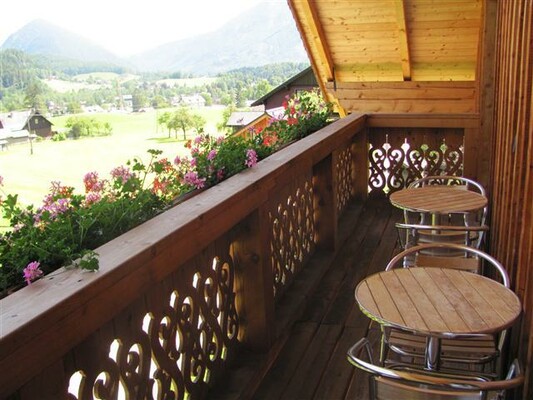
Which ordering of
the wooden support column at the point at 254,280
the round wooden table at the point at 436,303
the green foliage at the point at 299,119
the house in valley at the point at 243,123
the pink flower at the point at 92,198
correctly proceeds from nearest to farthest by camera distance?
the pink flower at the point at 92,198, the round wooden table at the point at 436,303, the wooden support column at the point at 254,280, the house in valley at the point at 243,123, the green foliage at the point at 299,119

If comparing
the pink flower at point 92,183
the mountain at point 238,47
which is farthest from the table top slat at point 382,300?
the mountain at point 238,47

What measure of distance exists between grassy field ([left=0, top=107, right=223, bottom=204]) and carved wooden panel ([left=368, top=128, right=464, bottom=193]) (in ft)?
11.4

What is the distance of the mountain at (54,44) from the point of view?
251 centimetres

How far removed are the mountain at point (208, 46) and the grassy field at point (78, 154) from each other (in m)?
0.50

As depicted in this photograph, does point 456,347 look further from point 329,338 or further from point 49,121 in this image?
point 49,121

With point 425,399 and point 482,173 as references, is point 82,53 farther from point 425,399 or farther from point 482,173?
point 482,173

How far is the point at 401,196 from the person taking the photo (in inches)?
151

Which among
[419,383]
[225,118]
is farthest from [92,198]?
[225,118]

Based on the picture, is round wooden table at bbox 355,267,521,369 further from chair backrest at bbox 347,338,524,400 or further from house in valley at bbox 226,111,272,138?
house in valley at bbox 226,111,272,138

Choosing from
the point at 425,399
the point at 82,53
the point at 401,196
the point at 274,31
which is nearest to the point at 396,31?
the point at 274,31

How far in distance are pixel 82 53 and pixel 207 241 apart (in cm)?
162

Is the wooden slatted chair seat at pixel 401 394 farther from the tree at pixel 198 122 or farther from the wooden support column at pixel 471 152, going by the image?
the wooden support column at pixel 471 152

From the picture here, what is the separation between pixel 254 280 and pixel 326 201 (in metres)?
1.70

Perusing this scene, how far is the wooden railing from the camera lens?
130 cm
